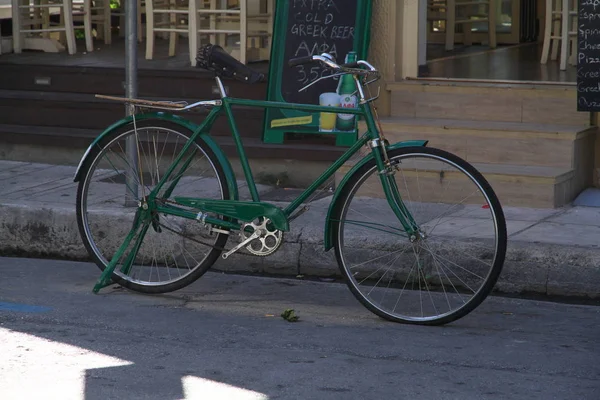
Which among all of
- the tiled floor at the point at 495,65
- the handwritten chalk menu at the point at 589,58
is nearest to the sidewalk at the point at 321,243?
the handwritten chalk menu at the point at 589,58

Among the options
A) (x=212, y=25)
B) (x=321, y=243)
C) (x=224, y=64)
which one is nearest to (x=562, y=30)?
(x=212, y=25)

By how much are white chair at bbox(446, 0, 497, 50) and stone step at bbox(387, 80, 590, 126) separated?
396 centimetres

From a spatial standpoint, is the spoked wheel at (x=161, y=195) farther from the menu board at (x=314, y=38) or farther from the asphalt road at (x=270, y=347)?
the menu board at (x=314, y=38)

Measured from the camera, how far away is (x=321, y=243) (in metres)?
6.50

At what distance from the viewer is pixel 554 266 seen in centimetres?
606

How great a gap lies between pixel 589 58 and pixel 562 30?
3.00 meters

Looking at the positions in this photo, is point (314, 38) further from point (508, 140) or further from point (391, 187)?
point (391, 187)

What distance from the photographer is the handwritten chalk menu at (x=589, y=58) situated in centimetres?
747

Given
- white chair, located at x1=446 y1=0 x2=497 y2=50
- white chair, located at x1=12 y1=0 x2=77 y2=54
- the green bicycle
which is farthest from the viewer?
white chair, located at x1=446 y1=0 x2=497 y2=50

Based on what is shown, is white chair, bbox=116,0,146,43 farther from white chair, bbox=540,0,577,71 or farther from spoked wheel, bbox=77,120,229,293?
spoked wheel, bbox=77,120,229,293

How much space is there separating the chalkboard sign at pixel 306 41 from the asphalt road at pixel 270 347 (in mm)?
2660

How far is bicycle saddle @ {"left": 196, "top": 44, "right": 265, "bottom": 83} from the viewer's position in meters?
5.74

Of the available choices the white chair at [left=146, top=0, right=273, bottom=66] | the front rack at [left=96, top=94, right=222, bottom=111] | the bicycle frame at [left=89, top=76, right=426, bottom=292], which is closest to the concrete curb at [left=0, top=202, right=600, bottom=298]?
the bicycle frame at [left=89, top=76, right=426, bottom=292]

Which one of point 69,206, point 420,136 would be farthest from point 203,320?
point 420,136
